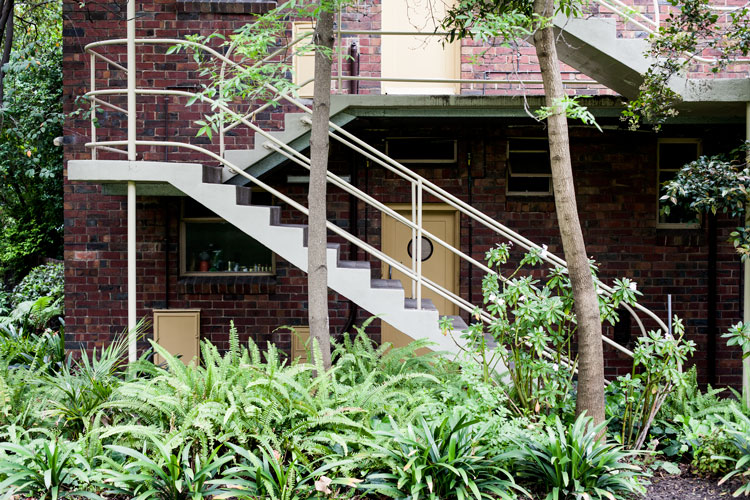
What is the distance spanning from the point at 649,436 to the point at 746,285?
6.37 ft

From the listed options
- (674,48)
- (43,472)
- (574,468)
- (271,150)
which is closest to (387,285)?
(271,150)

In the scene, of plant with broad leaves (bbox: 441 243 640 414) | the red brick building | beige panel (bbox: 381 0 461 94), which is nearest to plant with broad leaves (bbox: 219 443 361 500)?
plant with broad leaves (bbox: 441 243 640 414)

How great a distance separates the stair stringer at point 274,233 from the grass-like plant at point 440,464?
1.50 meters

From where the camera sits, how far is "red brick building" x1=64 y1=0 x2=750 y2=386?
7.41m

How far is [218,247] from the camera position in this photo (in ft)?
25.5

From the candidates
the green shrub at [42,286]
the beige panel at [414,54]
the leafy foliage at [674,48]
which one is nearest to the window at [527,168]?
the beige panel at [414,54]

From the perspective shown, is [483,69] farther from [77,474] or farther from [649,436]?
[77,474]

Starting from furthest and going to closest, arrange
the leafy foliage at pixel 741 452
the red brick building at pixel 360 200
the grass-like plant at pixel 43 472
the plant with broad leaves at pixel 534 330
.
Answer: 1. the red brick building at pixel 360 200
2. the plant with broad leaves at pixel 534 330
3. the leafy foliage at pixel 741 452
4. the grass-like plant at pixel 43 472

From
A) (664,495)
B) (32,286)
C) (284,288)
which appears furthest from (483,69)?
(32,286)

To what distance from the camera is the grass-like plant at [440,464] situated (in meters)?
3.58

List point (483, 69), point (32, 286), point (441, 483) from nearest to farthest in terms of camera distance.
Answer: point (441, 483) → point (483, 69) → point (32, 286)

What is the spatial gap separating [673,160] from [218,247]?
568 cm

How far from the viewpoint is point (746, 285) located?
218 inches

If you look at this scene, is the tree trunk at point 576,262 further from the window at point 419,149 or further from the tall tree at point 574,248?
the window at point 419,149
